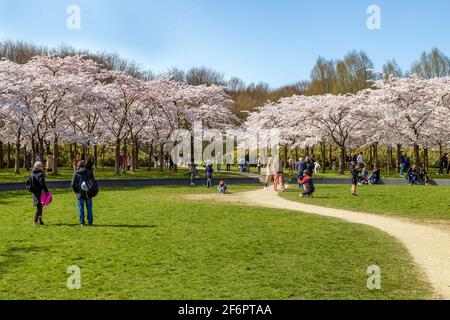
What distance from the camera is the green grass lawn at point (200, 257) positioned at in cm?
842

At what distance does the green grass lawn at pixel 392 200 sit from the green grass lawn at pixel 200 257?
411 cm

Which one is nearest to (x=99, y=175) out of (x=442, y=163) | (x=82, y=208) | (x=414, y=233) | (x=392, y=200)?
(x=392, y=200)

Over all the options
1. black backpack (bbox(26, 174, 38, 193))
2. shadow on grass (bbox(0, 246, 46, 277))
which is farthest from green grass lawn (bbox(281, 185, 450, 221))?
shadow on grass (bbox(0, 246, 46, 277))

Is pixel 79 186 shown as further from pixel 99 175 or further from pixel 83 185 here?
pixel 99 175

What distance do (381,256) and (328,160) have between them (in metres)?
54.0

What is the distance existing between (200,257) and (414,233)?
7426 millimetres

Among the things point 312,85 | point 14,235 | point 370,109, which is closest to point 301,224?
point 14,235

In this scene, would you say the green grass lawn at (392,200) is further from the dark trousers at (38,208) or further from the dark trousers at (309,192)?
the dark trousers at (38,208)

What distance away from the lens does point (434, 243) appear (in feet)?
43.1

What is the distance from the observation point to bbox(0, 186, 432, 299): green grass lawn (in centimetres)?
842

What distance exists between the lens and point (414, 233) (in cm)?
1471

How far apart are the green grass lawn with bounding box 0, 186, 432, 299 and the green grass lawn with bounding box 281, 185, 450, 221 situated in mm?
4115

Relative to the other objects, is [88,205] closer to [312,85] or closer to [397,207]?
[397,207]

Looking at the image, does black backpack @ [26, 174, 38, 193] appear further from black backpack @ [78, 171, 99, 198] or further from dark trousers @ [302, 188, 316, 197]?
dark trousers @ [302, 188, 316, 197]
